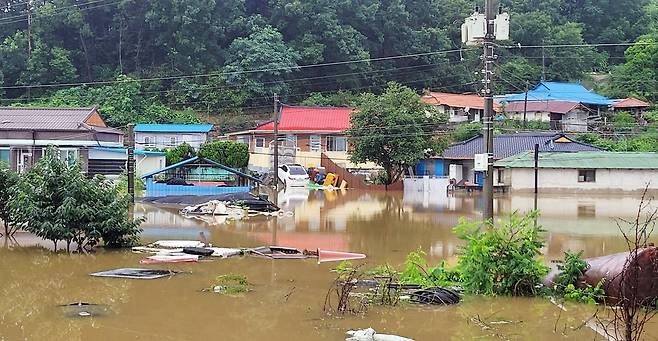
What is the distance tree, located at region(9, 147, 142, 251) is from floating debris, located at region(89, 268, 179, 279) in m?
2.74

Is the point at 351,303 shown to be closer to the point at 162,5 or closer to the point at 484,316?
the point at 484,316

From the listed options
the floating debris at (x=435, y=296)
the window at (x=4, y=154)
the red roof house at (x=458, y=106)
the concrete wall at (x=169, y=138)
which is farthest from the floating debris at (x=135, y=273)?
the red roof house at (x=458, y=106)

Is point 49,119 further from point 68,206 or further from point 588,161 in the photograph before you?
point 588,161

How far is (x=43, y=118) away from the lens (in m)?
37.5

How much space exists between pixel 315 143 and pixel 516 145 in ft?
43.9

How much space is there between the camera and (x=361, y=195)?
123 ft

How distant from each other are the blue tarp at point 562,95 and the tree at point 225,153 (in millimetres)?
25414

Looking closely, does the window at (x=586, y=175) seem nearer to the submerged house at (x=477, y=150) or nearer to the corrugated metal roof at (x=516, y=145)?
the corrugated metal roof at (x=516, y=145)

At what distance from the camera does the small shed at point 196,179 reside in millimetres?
33438

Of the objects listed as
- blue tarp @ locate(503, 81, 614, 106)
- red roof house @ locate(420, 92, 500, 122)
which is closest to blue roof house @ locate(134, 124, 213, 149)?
red roof house @ locate(420, 92, 500, 122)

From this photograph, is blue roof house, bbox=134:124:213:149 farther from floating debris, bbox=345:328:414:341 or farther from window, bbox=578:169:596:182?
floating debris, bbox=345:328:414:341

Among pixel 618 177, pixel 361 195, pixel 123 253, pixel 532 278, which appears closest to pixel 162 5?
pixel 361 195

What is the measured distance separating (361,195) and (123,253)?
22515 millimetres

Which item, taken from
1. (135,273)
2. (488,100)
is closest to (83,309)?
(135,273)
